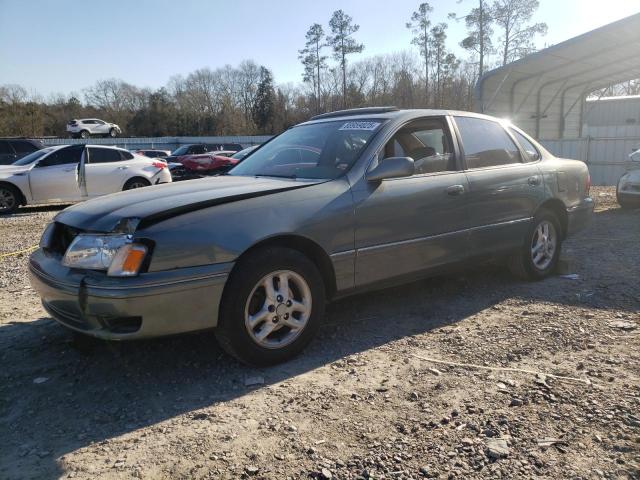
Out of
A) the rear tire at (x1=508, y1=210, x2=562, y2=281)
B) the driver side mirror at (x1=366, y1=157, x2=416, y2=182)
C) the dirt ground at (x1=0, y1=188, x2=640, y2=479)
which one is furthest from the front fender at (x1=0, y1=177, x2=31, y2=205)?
the rear tire at (x1=508, y1=210, x2=562, y2=281)

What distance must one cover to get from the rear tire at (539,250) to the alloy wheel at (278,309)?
261cm

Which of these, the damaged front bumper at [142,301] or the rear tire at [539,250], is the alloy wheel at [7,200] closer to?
the damaged front bumper at [142,301]

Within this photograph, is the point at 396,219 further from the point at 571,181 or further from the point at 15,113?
the point at 15,113

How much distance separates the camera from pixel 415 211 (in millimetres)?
3805

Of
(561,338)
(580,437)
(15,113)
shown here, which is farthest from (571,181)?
(15,113)

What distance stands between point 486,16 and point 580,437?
133ft

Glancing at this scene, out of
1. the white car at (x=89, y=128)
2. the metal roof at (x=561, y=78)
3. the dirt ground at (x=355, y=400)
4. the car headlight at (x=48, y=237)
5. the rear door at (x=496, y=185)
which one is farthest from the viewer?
the white car at (x=89, y=128)

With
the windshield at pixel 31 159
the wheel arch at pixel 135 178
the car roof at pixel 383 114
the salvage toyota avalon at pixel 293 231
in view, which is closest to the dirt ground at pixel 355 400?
the salvage toyota avalon at pixel 293 231

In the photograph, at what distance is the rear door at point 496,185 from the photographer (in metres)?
4.32

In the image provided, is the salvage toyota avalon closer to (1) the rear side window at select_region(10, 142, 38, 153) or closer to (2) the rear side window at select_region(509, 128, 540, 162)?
(2) the rear side window at select_region(509, 128, 540, 162)

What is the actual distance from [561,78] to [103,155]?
653 inches

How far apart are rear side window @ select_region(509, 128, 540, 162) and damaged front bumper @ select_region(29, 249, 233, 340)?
3.46 metres

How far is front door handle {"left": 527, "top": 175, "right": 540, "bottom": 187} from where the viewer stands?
4.77 meters

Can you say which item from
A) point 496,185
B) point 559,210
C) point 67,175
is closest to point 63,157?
point 67,175
